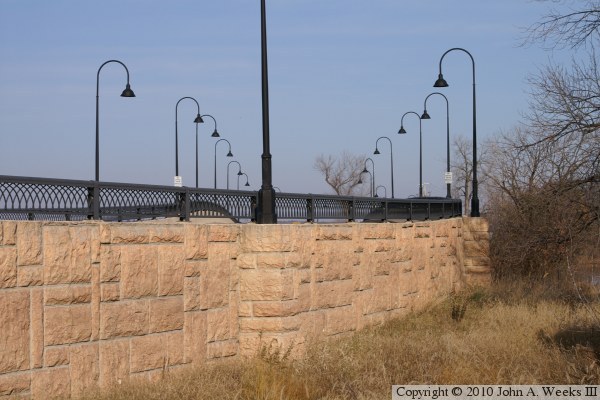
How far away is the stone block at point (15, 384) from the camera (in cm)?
937

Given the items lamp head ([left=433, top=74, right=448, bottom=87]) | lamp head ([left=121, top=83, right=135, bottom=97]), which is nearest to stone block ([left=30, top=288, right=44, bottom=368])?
lamp head ([left=121, top=83, right=135, bottom=97])

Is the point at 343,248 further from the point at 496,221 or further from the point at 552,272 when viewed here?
the point at 496,221

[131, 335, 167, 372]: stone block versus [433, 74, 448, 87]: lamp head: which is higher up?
[433, 74, 448, 87]: lamp head

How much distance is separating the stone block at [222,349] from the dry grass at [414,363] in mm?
172

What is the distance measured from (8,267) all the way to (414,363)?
6.04 m

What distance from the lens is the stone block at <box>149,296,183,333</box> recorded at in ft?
38.1

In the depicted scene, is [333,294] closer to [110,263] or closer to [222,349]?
[222,349]

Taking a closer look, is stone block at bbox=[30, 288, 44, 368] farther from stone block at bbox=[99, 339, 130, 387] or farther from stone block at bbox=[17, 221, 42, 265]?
stone block at bbox=[99, 339, 130, 387]

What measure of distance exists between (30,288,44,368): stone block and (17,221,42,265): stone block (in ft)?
1.16

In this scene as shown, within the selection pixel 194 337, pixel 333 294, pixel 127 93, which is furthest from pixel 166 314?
pixel 127 93

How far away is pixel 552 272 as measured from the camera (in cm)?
2631

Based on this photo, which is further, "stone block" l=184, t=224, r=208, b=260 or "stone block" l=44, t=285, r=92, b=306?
"stone block" l=184, t=224, r=208, b=260

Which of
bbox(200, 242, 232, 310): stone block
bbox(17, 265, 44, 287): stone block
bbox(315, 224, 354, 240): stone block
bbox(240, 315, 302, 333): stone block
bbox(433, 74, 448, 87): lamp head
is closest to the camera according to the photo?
bbox(17, 265, 44, 287): stone block

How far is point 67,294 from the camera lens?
403 inches
